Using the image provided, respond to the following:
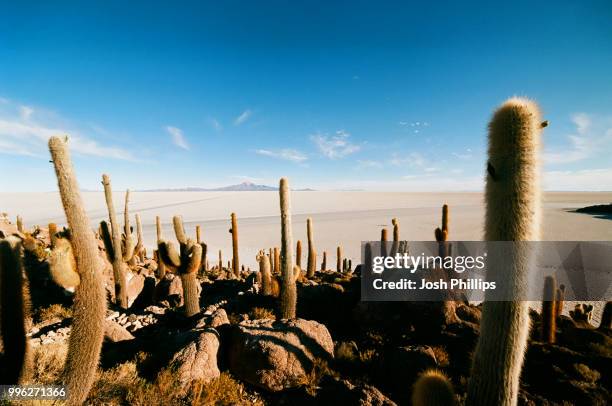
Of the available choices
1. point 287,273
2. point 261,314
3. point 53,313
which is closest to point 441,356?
point 287,273

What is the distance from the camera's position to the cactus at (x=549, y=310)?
5547 mm

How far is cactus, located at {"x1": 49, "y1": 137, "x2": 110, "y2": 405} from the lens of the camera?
2922 millimetres

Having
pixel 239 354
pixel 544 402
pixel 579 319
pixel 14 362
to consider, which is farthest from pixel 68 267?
pixel 579 319

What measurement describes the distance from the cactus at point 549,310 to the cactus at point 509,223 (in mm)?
3536

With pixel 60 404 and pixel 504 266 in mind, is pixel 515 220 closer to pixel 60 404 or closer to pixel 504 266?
pixel 504 266

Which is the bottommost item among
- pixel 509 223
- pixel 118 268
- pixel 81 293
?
pixel 118 268

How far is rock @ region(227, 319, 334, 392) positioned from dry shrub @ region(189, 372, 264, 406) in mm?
172

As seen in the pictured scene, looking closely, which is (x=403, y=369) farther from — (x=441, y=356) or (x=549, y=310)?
(x=549, y=310)

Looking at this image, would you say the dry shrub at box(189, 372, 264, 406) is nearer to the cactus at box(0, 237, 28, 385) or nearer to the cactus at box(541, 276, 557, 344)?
the cactus at box(0, 237, 28, 385)

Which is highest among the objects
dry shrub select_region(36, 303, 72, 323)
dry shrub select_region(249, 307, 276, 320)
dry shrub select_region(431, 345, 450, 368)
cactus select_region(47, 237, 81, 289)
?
cactus select_region(47, 237, 81, 289)

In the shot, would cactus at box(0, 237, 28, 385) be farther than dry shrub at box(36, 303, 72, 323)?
No

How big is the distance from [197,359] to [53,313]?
204 inches

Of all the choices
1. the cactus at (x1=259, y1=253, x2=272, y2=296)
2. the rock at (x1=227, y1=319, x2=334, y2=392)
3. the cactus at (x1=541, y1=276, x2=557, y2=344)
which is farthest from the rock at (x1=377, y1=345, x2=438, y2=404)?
the cactus at (x1=259, y1=253, x2=272, y2=296)

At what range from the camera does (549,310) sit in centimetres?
558
